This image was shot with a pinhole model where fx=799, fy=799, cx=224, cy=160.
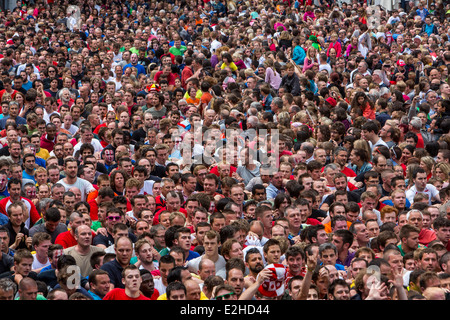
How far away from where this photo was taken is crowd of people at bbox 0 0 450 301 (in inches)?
345

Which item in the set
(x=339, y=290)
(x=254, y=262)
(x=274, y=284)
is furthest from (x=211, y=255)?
(x=339, y=290)

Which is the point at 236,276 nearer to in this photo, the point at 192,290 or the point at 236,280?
the point at 236,280

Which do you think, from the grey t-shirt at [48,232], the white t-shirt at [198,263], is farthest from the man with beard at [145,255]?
the grey t-shirt at [48,232]

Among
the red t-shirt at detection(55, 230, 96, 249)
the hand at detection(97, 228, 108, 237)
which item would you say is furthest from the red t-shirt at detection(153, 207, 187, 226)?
the red t-shirt at detection(55, 230, 96, 249)

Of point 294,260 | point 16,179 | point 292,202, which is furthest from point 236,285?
point 16,179

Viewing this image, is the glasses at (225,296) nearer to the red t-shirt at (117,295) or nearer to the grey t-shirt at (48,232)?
the red t-shirt at (117,295)

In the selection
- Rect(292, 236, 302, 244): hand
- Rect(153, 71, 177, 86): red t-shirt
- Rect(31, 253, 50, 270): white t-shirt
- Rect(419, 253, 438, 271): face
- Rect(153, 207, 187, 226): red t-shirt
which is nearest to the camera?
Rect(419, 253, 438, 271): face

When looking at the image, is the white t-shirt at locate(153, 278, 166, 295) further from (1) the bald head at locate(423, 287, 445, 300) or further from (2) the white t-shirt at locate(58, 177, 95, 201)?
(2) the white t-shirt at locate(58, 177, 95, 201)

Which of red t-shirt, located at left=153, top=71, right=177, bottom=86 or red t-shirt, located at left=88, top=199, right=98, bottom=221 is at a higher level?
red t-shirt, located at left=153, top=71, right=177, bottom=86

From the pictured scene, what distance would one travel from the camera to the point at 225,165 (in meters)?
12.2

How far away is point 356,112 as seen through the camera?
15375mm

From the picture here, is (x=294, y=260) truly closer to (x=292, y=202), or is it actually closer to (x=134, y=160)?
(x=292, y=202)

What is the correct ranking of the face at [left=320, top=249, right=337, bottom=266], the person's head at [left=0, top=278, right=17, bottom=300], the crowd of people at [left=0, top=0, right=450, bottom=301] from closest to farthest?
the person's head at [left=0, top=278, right=17, bottom=300] → the crowd of people at [left=0, top=0, right=450, bottom=301] → the face at [left=320, top=249, right=337, bottom=266]

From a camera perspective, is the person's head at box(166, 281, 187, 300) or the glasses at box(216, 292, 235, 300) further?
the person's head at box(166, 281, 187, 300)
